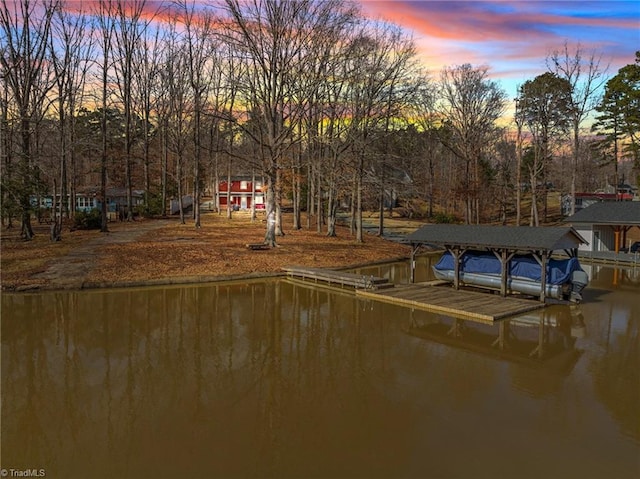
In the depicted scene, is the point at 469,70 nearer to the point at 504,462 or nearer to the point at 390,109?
the point at 390,109

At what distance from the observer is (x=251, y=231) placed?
37.2m

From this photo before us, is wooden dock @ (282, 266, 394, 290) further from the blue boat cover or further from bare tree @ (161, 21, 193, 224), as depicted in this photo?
bare tree @ (161, 21, 193, 224)

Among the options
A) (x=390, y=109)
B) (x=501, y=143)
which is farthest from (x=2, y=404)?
(x=501, y=143)

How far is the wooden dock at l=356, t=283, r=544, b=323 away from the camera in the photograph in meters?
15.9

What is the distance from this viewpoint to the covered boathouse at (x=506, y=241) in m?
17.3

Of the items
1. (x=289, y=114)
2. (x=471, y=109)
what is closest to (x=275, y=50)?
(x=289, y=114)

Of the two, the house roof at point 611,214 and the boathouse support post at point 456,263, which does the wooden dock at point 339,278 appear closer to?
the boathouse support post at point 456,263

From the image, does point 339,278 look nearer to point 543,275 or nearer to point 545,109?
point 543,275

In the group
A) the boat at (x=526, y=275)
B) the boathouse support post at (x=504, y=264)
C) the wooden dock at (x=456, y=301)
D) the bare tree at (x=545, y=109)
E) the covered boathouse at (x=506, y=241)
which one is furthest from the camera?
the bare tree at (x=545, y=109)

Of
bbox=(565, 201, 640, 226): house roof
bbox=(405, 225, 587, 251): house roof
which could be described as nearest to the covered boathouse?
bbox=(405, 225, 587, 251): house roof

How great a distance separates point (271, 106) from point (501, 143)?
177 feet

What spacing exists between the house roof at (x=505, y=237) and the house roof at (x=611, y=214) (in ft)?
42.0

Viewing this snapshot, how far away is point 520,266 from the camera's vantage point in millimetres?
18547

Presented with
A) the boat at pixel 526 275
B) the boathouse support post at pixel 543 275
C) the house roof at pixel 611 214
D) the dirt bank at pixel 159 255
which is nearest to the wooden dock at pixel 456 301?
the boathouse support post at pixel 543 275
